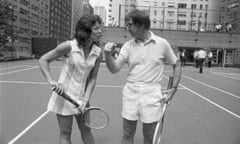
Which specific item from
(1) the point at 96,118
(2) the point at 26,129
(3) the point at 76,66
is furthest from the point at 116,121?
(3) the point at 76,66

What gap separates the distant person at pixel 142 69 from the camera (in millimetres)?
2607

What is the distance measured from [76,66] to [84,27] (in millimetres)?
375

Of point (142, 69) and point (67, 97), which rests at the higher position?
point (142, 69)

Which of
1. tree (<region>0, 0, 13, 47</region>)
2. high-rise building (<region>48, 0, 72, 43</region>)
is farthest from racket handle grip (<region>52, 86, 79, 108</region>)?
tree (<region>0, 0, 13, 47</region>)

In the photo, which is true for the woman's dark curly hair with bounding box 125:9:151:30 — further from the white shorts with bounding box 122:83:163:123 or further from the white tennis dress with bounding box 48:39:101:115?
the white shorts with bounding box 122:83:163:123

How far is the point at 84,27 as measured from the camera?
8.15 feet

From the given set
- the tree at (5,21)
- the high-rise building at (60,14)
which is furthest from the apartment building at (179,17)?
the high-rise building at (60,14)

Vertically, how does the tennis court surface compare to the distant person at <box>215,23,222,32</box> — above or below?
below

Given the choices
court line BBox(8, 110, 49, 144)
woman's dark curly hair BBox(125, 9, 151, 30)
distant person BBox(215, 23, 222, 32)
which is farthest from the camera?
distant person BBox(215, 23, 222, 32)

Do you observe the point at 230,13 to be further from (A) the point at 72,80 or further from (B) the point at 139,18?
(A) the point at 72,80

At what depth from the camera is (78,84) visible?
2.65 m

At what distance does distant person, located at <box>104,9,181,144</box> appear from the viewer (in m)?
2.61

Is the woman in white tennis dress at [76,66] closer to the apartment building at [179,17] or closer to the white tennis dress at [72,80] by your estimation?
the white tennis dress at [72,80]

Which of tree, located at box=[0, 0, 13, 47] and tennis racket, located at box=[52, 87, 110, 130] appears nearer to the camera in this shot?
tennis racket, located at box=[52, 87, 110, 130]
